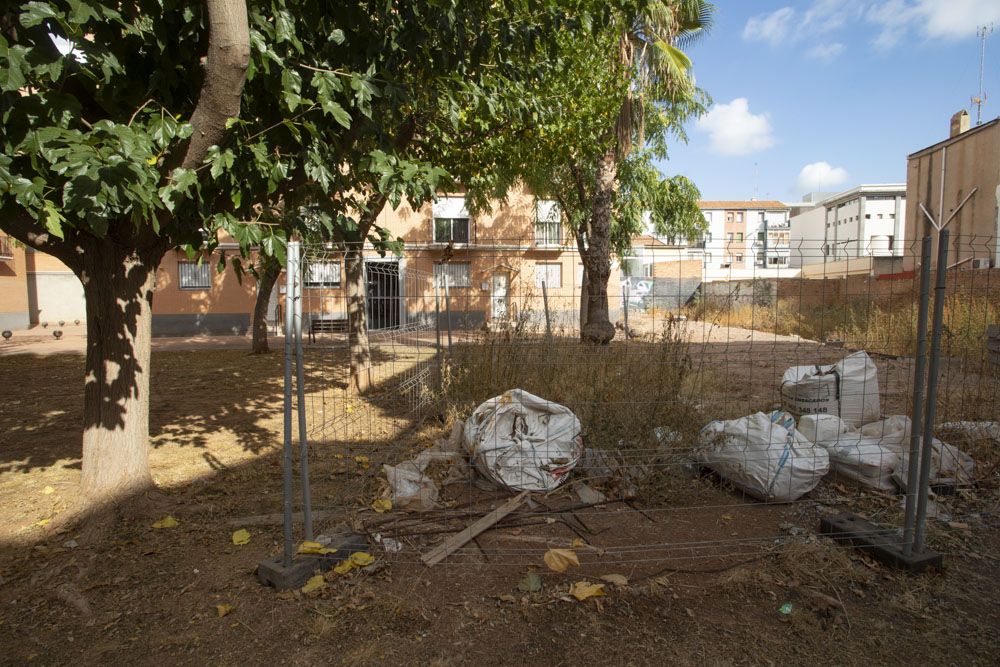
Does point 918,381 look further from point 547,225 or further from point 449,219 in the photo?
point 449,219

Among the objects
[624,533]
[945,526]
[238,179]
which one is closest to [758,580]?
[624,533]

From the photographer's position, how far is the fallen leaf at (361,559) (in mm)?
3102

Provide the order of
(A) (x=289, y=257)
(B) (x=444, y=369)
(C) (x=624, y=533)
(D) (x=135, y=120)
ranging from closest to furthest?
(A) (x=289, y=257)
(D) (x=135, y=120)
(C) (x=624, y=533)
(B) (x=444, y=369)

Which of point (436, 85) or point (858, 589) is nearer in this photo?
point (858, 589)

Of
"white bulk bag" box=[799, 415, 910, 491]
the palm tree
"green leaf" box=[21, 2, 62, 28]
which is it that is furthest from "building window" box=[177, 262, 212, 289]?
"white bulk bag" box=[799, 415, 910, 491]

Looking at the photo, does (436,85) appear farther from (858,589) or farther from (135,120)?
(858,589)

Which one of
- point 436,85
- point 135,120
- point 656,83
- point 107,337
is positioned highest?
point 656,83

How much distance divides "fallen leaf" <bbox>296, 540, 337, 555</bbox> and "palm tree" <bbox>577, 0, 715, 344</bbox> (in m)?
6.49

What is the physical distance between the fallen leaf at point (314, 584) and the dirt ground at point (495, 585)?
5 centimetres

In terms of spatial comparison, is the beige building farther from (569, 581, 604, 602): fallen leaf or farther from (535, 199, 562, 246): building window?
(569, 581, 604, 602): fallen leaf

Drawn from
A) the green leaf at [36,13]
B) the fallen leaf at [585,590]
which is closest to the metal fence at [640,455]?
the fallen leaf at [585,590]

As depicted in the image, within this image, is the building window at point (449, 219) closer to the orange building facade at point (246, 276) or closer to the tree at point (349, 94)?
the orange building facade at point (246, 276)

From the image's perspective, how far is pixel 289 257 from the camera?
284 centimetres

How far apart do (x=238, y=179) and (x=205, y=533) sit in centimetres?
219
